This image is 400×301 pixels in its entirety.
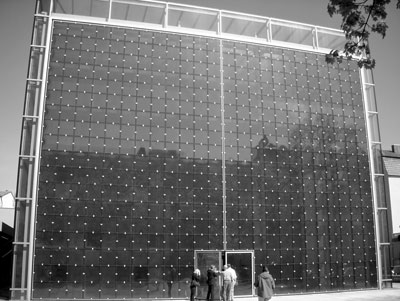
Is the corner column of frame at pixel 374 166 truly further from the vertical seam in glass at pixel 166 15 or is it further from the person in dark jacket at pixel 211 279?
the vertical seam in glass at pixel 166 15

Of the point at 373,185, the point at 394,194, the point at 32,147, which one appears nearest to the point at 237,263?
the point at 373,185

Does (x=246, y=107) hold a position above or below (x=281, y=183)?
above

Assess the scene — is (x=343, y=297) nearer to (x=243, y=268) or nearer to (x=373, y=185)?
(x=243, y=268)

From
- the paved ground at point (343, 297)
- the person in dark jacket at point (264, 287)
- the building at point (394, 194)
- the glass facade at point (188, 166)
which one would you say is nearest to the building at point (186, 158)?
A: the glass facade at point (188, 166)

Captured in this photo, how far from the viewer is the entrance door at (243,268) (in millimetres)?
20391

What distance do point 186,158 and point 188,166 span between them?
1.42ft

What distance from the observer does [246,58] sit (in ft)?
76.5

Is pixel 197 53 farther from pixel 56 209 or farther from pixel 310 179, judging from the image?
pixel 56 209

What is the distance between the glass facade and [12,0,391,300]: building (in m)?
0.06

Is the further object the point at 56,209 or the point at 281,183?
the point at 281,183

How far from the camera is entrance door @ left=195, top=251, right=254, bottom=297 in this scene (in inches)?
794

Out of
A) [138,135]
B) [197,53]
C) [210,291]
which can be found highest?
[197,53]

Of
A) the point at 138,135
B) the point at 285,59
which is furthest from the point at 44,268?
the point at 285,59

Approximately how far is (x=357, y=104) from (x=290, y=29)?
6.18 metres
